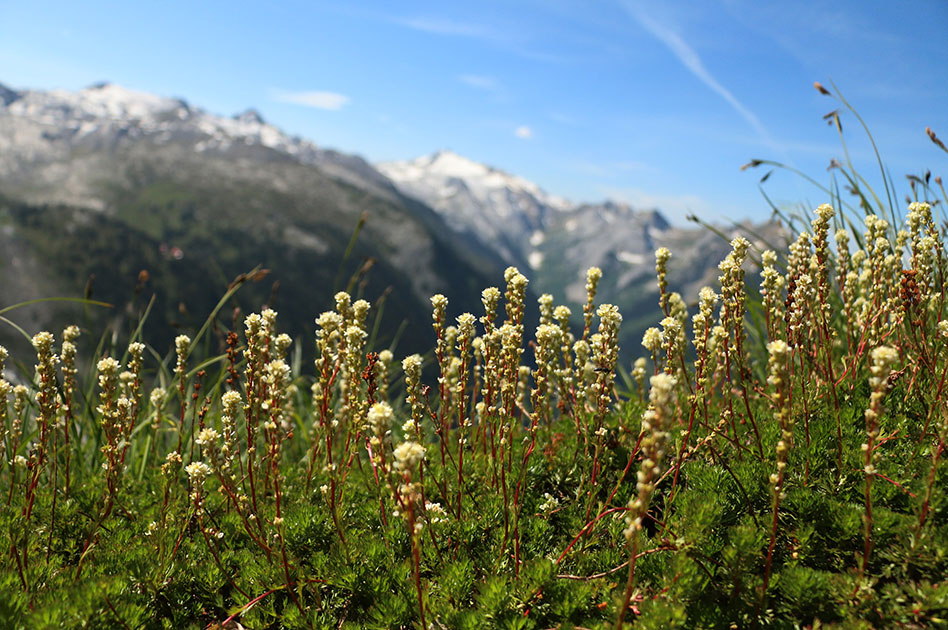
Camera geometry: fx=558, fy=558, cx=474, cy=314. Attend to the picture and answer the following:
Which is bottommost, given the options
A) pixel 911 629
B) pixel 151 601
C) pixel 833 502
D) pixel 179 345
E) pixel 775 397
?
pixel 151 601

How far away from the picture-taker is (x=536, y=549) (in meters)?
3.86

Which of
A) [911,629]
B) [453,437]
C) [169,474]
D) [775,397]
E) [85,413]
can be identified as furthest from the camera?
[85,413]

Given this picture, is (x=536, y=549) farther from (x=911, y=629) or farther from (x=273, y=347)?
(x=273, y=347)

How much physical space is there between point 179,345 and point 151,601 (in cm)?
206

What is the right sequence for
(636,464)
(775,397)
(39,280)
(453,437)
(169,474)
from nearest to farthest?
(775,397), (169,474), (636,464), (453,437), (39,280)

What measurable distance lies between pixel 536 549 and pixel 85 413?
621cm

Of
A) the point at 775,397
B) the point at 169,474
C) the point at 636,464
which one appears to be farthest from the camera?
the point at 636,464

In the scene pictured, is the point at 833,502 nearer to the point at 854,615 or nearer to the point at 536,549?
the point at 854,615

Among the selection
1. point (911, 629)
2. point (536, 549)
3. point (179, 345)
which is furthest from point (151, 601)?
point (911, 629)

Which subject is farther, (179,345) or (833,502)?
(179,345)

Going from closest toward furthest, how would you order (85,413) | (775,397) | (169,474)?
(775,397)
(169,474)
(85,413)

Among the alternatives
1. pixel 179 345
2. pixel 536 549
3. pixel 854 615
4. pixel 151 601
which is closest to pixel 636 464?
pixel 536 549

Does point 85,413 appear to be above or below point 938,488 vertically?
below

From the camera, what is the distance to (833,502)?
352cm
